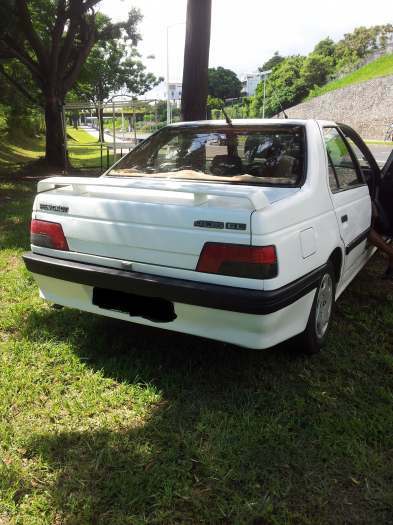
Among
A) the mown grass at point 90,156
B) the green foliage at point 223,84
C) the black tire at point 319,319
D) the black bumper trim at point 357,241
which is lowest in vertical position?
the mown grass at point 90,156

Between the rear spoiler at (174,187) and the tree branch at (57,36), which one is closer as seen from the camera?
the rear spoiler at (174,187)

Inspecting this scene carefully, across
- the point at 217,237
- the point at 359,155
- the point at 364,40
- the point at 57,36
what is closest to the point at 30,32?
the point at 57,36

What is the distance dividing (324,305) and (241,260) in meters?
1.10


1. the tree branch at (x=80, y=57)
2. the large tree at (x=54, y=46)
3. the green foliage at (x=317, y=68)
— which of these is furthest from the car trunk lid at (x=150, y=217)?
the green foliage at (x=317, y=68)

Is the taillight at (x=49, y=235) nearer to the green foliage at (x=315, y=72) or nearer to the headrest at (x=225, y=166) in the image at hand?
the headrest at (x=225, y=166)

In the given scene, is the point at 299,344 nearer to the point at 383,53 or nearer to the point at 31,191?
the point at 31,191

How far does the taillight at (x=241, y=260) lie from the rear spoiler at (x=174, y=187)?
0.22m

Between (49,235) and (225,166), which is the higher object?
(225,166)

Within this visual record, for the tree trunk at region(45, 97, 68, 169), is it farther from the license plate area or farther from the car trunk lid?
the license plate area

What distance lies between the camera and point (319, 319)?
10.5 ft

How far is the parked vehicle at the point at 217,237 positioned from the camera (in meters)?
2.42

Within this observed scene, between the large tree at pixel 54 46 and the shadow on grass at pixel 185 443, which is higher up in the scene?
the large tree at pixel 54 46

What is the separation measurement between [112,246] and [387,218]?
3.10m

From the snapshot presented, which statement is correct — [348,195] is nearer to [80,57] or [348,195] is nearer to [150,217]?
[150,217]
